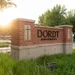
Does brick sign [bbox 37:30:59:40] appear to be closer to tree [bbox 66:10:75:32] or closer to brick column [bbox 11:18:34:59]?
brick column [bbox 11:18:34:59]

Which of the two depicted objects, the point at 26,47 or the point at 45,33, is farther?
the point at 45,33

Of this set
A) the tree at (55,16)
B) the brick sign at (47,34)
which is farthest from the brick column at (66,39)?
the tree at (55,16)

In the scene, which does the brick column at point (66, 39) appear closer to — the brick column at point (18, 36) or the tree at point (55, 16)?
the brick column at point (18, 36)

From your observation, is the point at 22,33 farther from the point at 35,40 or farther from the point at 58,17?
the point at 58,17

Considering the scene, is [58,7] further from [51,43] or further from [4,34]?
[51,43]

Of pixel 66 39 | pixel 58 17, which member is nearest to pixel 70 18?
pixel 58 17

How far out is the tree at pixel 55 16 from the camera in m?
47.3

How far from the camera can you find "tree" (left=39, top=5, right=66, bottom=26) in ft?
155

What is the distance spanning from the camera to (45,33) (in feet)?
52.0

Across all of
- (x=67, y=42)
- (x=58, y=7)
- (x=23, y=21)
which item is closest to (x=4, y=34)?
(x=58, y=7)

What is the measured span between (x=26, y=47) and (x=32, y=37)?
43.7 inches

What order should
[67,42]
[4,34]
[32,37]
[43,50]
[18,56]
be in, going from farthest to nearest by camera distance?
[4,34] → [67,42] → [43,50] → [32,37] → [18,56]

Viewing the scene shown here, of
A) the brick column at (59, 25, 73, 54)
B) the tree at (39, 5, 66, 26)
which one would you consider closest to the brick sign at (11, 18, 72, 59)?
the brick column at (59, 25, 73, 54)

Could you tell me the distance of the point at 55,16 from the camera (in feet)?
160
